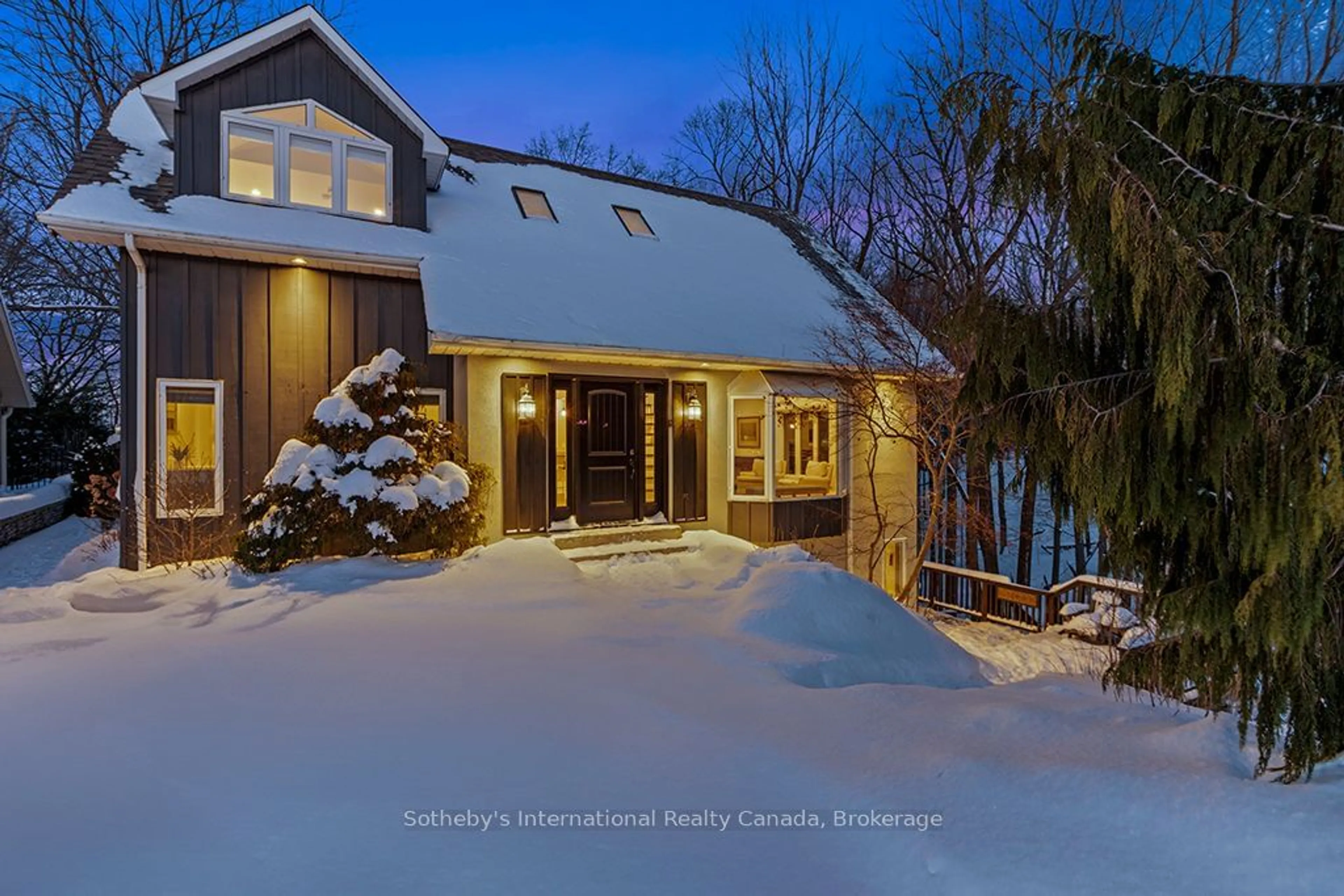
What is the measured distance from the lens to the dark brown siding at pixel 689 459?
32.4 ft

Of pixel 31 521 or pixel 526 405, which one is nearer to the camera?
pixel 526 405

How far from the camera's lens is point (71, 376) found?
1994 cm

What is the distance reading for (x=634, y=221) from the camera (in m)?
11.6

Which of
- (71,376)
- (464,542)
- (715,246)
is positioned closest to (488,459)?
(464,542)

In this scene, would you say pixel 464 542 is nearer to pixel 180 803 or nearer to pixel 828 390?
pixel 180 803

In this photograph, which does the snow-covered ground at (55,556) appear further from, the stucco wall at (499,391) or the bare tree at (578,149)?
the bare tree at (578,149)

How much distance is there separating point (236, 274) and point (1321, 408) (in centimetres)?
913

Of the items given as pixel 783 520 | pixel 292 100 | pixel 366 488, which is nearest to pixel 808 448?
pixel 783 520

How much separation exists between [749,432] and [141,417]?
750cm

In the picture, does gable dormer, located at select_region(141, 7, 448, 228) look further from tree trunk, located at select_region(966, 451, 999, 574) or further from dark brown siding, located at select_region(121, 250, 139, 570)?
tree trunk, located at select_region(966, 451, 999, 574)

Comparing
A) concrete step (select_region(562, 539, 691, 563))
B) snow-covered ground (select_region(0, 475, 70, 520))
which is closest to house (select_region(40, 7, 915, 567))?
concrete step (select_region(562, 539, 691, 563))

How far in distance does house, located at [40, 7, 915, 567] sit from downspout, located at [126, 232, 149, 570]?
0.03 metres

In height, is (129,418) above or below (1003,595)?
above

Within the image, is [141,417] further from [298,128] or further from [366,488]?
[298,128]
